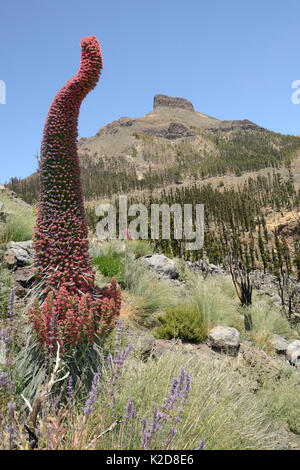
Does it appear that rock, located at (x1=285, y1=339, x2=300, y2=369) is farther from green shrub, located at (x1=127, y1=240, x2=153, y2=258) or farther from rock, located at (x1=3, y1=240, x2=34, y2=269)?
green shrub, located at (x1=127, y1=240, x2=153, y2=258)

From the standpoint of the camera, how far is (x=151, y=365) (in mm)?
2686

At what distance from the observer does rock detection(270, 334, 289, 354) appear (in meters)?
5.30

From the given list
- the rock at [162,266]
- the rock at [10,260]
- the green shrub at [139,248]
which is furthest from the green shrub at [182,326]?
the green shrub at [139,248]

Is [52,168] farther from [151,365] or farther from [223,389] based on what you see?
[223,389]

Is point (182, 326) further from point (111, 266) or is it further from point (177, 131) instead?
point (177, 131)

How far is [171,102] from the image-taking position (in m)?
196

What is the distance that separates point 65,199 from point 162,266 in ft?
18.3

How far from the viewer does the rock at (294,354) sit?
188 inches

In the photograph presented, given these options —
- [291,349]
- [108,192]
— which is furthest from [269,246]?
[108,192]

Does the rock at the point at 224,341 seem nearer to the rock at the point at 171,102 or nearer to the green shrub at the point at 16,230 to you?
the green shrub at the point at 16,230

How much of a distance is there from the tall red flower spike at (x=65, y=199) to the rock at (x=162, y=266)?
17.0 ft

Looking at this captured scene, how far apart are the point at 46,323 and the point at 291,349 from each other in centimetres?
448

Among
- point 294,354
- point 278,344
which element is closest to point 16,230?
point 278,344

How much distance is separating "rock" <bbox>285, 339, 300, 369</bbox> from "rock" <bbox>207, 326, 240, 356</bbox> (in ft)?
3.40
